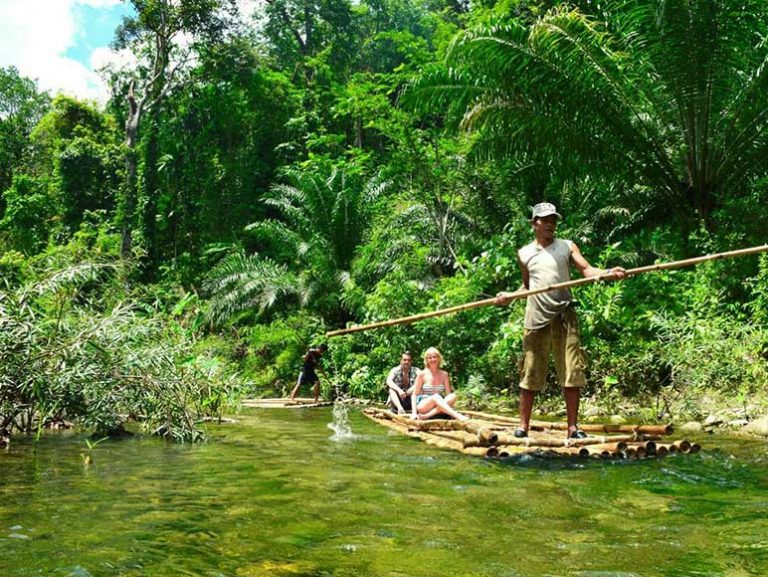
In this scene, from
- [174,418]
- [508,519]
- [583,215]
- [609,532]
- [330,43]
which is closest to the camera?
[609,532]

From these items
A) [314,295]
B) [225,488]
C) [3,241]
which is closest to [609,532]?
[225,488]

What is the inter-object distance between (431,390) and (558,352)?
94.4 inches

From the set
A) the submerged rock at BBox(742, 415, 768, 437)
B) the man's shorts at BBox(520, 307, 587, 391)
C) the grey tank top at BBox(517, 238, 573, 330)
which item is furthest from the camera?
the submerged rock at BBox(742, 415, 768, 437)

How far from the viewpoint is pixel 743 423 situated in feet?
28.2

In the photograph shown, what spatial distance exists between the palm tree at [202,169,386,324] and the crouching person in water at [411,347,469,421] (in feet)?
32.6

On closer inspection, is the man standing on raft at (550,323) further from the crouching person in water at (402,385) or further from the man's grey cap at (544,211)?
the crouching person in water at (402,385)

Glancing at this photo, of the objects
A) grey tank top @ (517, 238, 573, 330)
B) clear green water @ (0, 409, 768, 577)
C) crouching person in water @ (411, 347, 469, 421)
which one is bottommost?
clear green water @ (0, 409, 768, 577)

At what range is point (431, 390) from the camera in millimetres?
9133

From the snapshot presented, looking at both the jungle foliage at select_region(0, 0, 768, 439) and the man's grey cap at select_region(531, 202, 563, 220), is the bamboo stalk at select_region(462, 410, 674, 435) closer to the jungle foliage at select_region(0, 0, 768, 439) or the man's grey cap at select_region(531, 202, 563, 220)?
the man's grey cap at select_region(531, 202, 563, 220)

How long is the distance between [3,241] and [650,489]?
3079 centimetres

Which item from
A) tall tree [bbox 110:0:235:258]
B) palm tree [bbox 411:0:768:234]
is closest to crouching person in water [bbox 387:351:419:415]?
palm tree [bbox 411:0:768:234]

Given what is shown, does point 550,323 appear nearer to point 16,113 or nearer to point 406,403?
point 406,403

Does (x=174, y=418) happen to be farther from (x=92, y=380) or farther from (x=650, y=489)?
(x=650, y=489)

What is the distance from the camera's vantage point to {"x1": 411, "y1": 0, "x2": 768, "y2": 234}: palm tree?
11.4 meters
